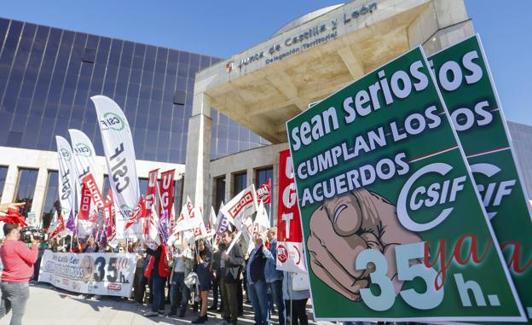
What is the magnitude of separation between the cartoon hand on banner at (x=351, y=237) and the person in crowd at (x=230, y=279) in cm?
496

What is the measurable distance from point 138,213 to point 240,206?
2.97 meters

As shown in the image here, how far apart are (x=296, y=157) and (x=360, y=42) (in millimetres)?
12284

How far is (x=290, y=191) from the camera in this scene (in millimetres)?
4375

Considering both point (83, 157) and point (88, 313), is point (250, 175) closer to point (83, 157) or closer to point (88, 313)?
point (83, 157)

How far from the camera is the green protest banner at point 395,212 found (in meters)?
1.83

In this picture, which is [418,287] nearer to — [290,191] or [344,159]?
[344,159]

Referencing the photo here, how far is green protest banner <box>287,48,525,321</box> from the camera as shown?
1828 mm

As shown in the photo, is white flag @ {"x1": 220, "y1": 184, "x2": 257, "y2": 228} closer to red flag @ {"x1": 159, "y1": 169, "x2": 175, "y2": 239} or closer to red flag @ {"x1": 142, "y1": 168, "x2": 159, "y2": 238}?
red flag @ {"x1": 159, "y1": 169, "x2": 175, "y2": 239}

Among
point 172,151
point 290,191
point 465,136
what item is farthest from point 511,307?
point 172,151

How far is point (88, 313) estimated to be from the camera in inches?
311

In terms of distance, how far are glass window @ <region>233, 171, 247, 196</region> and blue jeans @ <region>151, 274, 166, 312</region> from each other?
50.0 feet

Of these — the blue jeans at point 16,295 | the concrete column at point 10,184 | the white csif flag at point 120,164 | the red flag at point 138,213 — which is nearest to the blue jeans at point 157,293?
the white csif flag at point 120,164

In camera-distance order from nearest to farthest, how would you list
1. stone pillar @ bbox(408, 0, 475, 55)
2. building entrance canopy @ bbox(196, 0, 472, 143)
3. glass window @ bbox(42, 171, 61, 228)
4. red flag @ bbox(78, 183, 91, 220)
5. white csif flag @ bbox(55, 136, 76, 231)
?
stone pillar @ bbox(408, 0, 475, 55) → red flag @ bbox(78, 183, 91, 220) → building entrance canopy @ bbox(196, 0, 472, 143) → white csif flag @ bbox(55, 136, 76, 231) → glass window @ bbox(42, 171, 61, 228)

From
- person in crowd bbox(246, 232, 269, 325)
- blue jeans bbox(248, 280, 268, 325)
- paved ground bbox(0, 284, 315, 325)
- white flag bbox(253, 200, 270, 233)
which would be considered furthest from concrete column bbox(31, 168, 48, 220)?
blue jeans bbox(248, 280, 268, 325)
